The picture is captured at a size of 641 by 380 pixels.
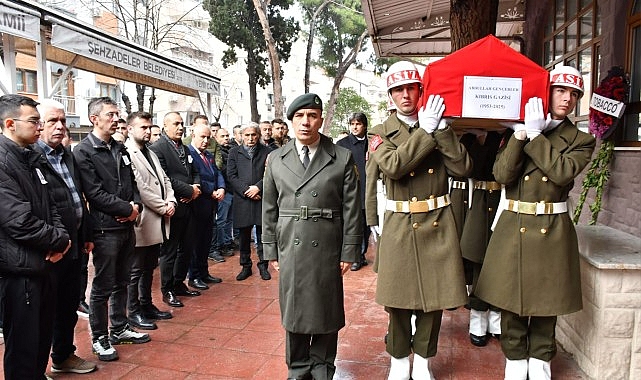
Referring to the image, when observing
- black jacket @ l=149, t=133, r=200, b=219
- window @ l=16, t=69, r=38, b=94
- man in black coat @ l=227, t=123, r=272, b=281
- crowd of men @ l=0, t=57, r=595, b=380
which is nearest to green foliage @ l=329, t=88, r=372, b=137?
window @ l=16, t=69, r=38, b=94

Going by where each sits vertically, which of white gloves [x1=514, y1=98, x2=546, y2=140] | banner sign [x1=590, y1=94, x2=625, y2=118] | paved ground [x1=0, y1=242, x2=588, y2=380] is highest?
banner sign [x1=590, y1=94, x2=625, y2=118]

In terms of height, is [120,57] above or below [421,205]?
above

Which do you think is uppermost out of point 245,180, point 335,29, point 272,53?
point 335,29

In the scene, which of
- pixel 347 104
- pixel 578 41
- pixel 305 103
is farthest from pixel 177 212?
pixel 347 104

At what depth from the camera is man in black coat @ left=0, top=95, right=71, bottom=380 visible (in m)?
2.70

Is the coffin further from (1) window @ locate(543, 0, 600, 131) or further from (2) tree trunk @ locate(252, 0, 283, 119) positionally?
(2) tree trunk @ locate(252, 0, 283, 119)

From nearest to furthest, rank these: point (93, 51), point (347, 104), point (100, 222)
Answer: point (100, 222) → point (93, 51) → point (347, 104)

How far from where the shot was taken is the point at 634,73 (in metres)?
4.34

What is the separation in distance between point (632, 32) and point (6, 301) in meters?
5.00

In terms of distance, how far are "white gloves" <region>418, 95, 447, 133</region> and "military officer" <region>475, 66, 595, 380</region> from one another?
46cm

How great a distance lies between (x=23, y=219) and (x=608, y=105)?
442cm

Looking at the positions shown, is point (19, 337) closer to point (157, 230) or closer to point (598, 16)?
point (157, 230)

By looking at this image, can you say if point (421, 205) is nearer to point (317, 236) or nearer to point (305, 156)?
point (317, 236)

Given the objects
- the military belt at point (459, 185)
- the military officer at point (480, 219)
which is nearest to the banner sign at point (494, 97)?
the military officer at point (480, 219)
